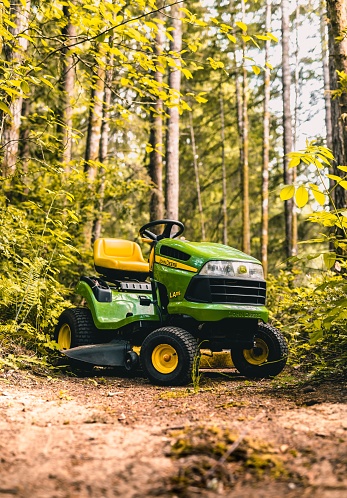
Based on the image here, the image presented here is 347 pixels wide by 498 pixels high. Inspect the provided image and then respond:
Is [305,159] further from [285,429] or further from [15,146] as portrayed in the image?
[15,146]

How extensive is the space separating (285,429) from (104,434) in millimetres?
1012

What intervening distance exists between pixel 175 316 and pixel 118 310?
0.74m

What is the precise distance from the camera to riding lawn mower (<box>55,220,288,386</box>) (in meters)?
5.16

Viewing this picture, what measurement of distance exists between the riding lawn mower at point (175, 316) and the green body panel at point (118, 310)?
0.01 metres

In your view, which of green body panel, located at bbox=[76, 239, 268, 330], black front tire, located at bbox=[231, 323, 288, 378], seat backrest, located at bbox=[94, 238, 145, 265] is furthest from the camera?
seat backrest, located at bbox=[94, 238, 145, 265]

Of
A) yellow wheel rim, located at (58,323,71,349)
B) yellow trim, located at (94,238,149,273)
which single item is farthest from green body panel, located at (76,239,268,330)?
yellow wheel rim, located at (58,323,71,349)

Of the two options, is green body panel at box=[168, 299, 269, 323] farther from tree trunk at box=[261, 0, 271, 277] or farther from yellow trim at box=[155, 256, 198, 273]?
tree trunk at box=[261, 0, 271, 277]

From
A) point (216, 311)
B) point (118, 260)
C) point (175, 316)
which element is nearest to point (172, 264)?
point (175, 316)

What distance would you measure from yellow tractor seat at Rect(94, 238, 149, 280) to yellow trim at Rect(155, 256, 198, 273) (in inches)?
28.7

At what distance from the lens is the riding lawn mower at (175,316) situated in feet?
16.9

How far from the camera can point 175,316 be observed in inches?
218

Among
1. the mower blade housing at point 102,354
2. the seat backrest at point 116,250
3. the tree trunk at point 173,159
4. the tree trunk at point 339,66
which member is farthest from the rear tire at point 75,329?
the tree trunk at point 173,159

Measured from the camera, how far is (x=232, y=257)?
17.6ft

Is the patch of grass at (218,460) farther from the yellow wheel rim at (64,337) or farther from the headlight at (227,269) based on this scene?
the yellow wheel rim at (64,337)
